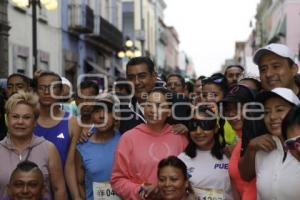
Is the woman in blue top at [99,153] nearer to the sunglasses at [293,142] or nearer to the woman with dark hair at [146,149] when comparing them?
the woman with dark hair at [146,149]

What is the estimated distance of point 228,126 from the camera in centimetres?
546

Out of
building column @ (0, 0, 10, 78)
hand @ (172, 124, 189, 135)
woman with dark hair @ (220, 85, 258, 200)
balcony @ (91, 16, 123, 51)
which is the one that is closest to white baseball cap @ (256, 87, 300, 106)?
woman with dark hair @ (220, 85, 258, 200)

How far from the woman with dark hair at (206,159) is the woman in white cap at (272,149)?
0.67 metres

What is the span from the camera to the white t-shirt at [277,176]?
3.71 metres

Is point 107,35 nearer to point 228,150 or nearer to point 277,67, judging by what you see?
point 228,150

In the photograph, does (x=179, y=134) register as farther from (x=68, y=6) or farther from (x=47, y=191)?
(x=68, y=6)

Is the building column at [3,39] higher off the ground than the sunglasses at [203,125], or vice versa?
the building column at [3,39]

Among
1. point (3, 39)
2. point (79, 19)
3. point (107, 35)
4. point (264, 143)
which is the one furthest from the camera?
point (107, 35)

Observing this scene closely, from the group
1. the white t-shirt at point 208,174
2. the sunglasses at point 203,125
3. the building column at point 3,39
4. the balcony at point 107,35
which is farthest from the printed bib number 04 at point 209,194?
the balcony at point 107,35

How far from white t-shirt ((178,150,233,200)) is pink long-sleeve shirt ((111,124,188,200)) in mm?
163

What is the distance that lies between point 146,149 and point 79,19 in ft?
67.6

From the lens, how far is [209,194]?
15.2 ft

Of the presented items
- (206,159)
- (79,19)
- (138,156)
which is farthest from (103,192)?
(79,19)

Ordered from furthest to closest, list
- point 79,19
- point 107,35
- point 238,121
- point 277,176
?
point 107,35 → point 79,19 → point 238,121 → point 277,176
